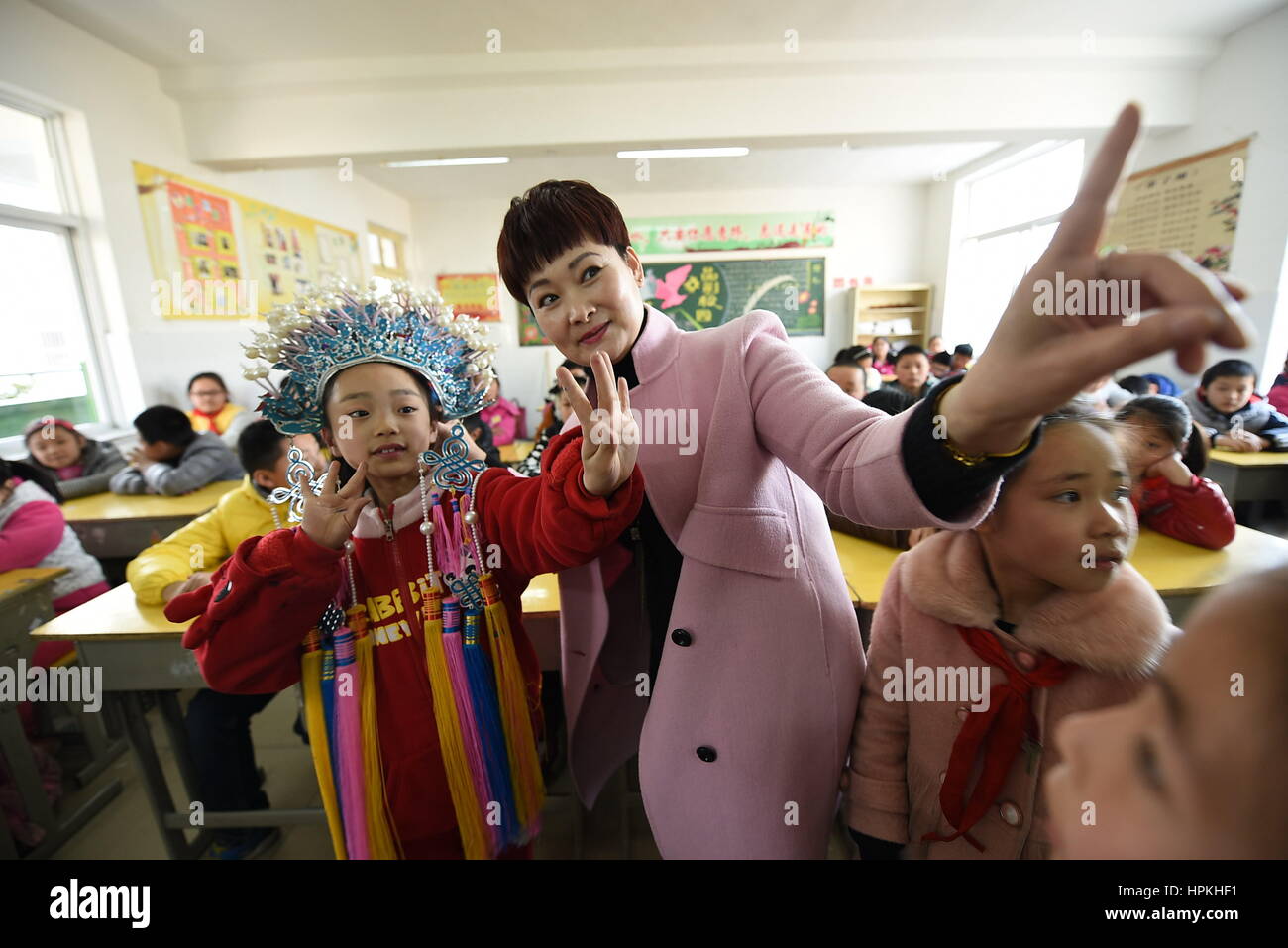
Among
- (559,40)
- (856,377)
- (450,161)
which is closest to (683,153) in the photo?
(559,40)

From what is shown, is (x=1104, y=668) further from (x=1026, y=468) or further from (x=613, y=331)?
(x=613, y=331)

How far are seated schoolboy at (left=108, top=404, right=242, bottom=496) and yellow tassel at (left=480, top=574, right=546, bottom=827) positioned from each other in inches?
122

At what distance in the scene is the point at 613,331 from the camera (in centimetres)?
83

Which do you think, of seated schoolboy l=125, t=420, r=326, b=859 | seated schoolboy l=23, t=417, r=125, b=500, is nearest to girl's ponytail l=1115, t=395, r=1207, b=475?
seated schoolboy l=125, t=420, r=326, b=859

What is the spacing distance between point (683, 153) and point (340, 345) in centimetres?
396

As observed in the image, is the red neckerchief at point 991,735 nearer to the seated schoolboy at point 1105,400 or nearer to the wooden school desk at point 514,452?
Answer: the seated schoolboy at point 1105,400

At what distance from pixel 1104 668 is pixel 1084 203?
598mm

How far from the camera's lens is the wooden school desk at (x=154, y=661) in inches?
58.1

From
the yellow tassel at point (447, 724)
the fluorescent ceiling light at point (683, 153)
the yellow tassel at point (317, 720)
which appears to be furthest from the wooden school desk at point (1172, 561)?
the fluorescent ceiling light at point (683, 153)

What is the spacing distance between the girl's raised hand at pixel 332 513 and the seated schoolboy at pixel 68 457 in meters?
3.43

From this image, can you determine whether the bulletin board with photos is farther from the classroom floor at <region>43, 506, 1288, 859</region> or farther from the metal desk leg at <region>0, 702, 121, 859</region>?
the classroom floor at <region>43, 506, 1288, 859</region>

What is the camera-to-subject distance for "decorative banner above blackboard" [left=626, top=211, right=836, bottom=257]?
5.78 m
